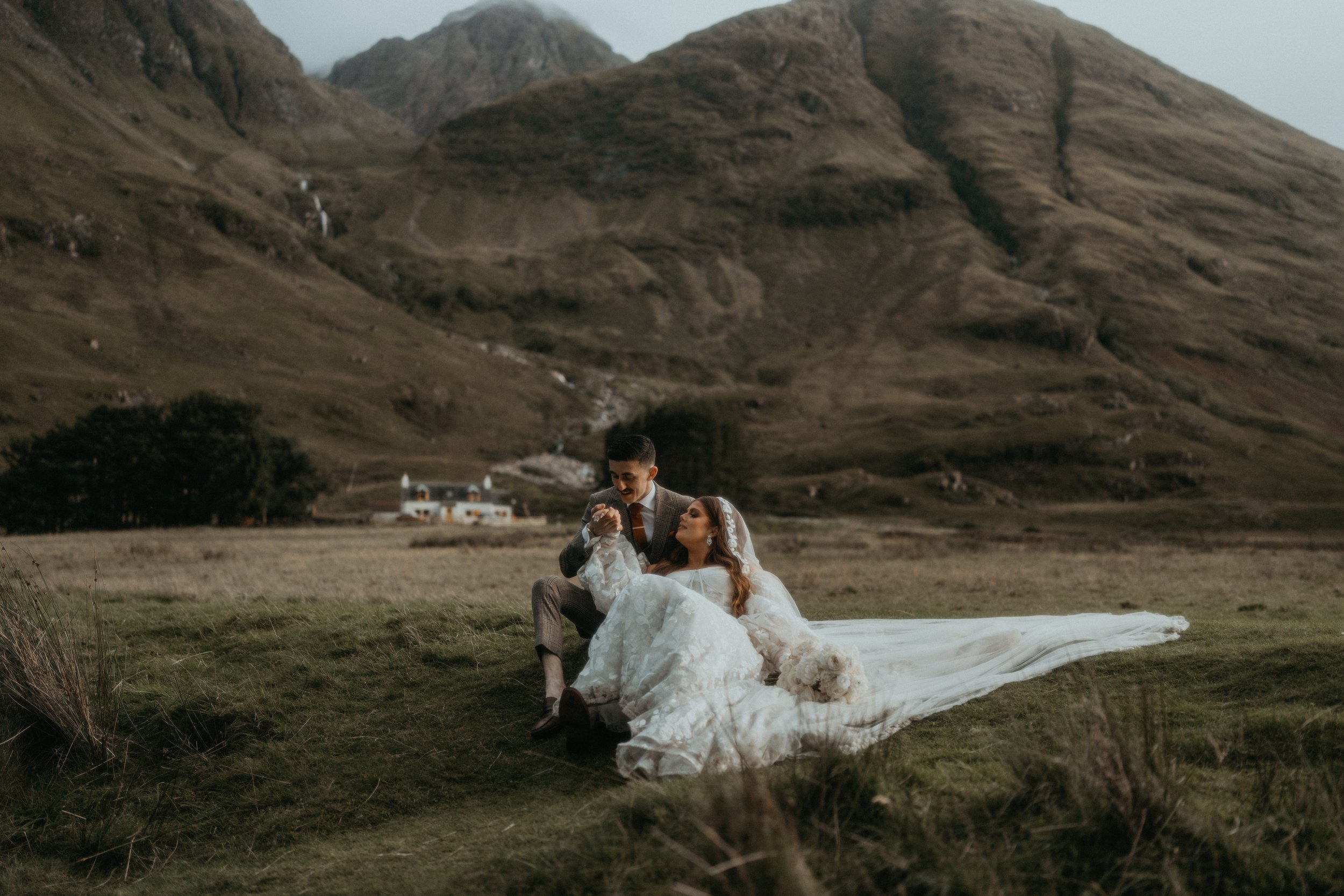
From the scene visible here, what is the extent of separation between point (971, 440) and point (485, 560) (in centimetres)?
12300

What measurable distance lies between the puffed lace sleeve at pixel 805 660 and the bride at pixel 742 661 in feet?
0.04

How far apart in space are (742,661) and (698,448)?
8261 cm

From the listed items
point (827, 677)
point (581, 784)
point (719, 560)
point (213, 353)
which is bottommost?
point (581, 784)

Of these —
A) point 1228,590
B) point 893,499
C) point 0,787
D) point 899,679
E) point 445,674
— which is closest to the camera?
point 0,787

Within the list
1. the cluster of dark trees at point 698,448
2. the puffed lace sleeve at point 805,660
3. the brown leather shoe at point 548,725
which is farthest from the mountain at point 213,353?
the puffed lace sleeve at point 805,660

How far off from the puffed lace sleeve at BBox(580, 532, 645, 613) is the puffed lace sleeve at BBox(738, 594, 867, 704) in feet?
4.12

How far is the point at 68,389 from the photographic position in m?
133

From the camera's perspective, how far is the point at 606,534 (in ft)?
30.3

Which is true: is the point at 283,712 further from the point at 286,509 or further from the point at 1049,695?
the point at 286,509

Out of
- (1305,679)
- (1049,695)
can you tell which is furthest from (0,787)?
(1305,679)

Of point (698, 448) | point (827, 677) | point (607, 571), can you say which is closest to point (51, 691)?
point (607, 571)

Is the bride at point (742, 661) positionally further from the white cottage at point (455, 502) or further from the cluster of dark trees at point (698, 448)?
the white cottage at point (455, 502)

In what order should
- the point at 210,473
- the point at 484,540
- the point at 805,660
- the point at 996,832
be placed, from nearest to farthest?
the point at 996,832
the point at 805,660
the point at 484,540
the point at 210,473

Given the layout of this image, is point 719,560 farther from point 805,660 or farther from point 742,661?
point 805,660
